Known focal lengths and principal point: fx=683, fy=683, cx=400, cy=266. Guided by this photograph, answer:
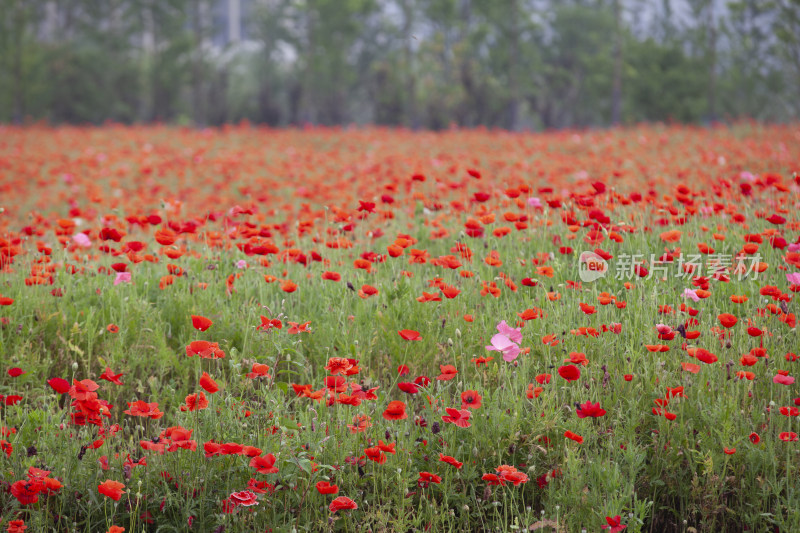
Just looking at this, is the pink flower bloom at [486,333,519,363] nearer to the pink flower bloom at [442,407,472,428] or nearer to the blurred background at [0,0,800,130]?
the pink flower bloom at [442,407,472,428]

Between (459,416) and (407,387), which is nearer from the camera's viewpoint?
(459,416)

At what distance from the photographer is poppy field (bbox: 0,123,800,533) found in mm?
2506

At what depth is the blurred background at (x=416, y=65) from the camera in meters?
22.5

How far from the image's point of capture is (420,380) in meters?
2.91

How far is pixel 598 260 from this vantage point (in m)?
3.80

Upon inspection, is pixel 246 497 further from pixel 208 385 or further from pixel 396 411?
pixel 396 411

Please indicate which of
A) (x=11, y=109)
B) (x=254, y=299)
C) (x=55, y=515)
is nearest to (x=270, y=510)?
(x=55, y=515)

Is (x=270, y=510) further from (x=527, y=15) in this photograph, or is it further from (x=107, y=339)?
(x=527, y=15)

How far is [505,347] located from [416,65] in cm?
2522

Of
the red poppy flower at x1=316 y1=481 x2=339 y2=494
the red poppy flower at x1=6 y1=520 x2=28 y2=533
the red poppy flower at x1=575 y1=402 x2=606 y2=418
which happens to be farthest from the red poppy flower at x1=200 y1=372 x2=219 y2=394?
the red poppy flower at x1=575 y1=402 x2=606 y2=418

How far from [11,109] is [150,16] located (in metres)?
5.93
